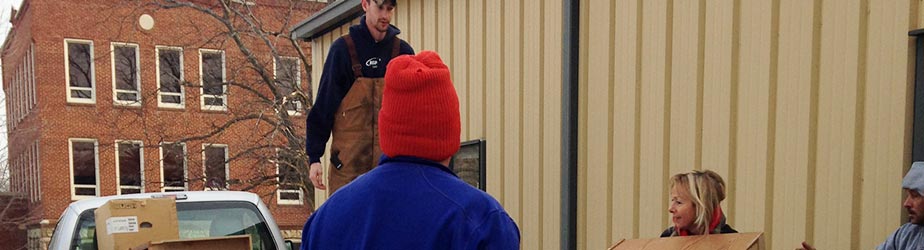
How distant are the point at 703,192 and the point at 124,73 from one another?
2220cm

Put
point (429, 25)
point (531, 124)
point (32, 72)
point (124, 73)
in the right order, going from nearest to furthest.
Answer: point (531, 124)
point (429, 25)
point (124, 73)
point (32, 72)

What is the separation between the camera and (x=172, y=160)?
21.6 meters

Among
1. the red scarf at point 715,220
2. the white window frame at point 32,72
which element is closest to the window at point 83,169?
the white window frame at point 32,72

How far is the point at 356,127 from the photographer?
3576 millimetres

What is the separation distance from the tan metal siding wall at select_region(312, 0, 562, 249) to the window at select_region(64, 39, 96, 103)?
62.5 feet

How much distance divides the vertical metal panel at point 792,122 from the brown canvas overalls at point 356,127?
1.96m

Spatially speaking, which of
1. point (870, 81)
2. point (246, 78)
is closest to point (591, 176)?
point (870, 81)

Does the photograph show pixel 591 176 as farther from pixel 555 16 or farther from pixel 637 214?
pixel 555 16

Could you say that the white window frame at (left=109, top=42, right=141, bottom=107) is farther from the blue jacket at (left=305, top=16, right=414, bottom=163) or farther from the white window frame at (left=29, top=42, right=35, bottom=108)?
the blue jacket at (left=305, top=16, right=414, bottom=163)

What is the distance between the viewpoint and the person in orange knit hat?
5.36ft

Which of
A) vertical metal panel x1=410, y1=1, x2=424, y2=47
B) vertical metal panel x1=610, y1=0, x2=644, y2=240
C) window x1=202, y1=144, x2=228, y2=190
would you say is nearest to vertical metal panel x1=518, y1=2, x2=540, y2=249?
vertical metal panel x1=610, y1=0, x2=644, y2=240

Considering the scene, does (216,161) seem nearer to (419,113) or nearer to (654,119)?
(654,119)

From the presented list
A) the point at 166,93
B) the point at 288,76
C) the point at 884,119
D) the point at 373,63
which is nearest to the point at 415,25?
the point at 373,63

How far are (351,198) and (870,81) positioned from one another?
8.29 feet
